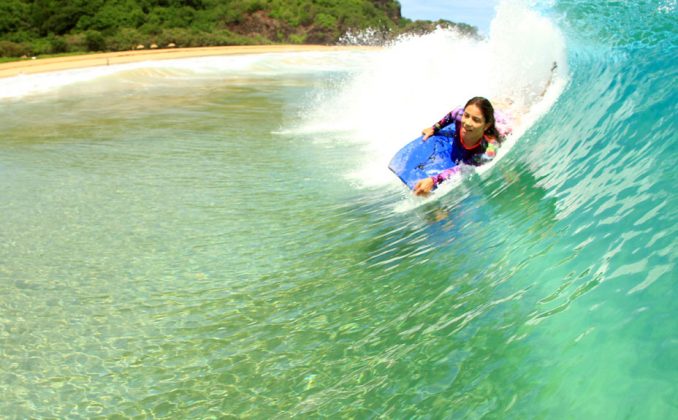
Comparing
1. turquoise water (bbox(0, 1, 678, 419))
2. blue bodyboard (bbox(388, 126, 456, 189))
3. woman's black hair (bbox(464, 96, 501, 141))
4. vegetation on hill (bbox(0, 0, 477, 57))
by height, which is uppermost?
vegetation on hill (bbox(0, 0, 477, 57))

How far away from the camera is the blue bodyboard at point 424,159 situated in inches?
233

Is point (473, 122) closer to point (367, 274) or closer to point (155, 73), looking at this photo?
point (367, 274)

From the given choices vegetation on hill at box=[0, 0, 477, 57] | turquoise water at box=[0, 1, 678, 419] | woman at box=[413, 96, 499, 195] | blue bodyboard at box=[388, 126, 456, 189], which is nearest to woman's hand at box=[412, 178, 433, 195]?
woman at box=[413, 96, 499, 195]

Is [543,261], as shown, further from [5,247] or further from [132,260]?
[5,247]

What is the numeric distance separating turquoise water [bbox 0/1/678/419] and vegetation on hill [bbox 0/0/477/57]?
21.9m

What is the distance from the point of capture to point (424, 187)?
5.45 meters

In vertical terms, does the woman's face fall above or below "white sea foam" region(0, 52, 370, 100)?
below

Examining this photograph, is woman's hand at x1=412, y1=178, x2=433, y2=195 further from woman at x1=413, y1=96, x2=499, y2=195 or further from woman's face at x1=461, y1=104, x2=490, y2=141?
woman's face at x1=461, y1=104, x2=490, y2=141

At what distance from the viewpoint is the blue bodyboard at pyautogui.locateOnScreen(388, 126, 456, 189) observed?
5910mm

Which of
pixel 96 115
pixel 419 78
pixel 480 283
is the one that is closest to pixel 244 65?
pixel 96 115

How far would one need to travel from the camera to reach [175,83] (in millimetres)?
23359

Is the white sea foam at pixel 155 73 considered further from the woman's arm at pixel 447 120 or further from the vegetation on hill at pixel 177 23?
the woman's arm at pixel 447 120

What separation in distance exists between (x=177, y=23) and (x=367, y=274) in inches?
2385

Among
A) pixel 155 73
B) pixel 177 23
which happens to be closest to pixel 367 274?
pixel 155 73
